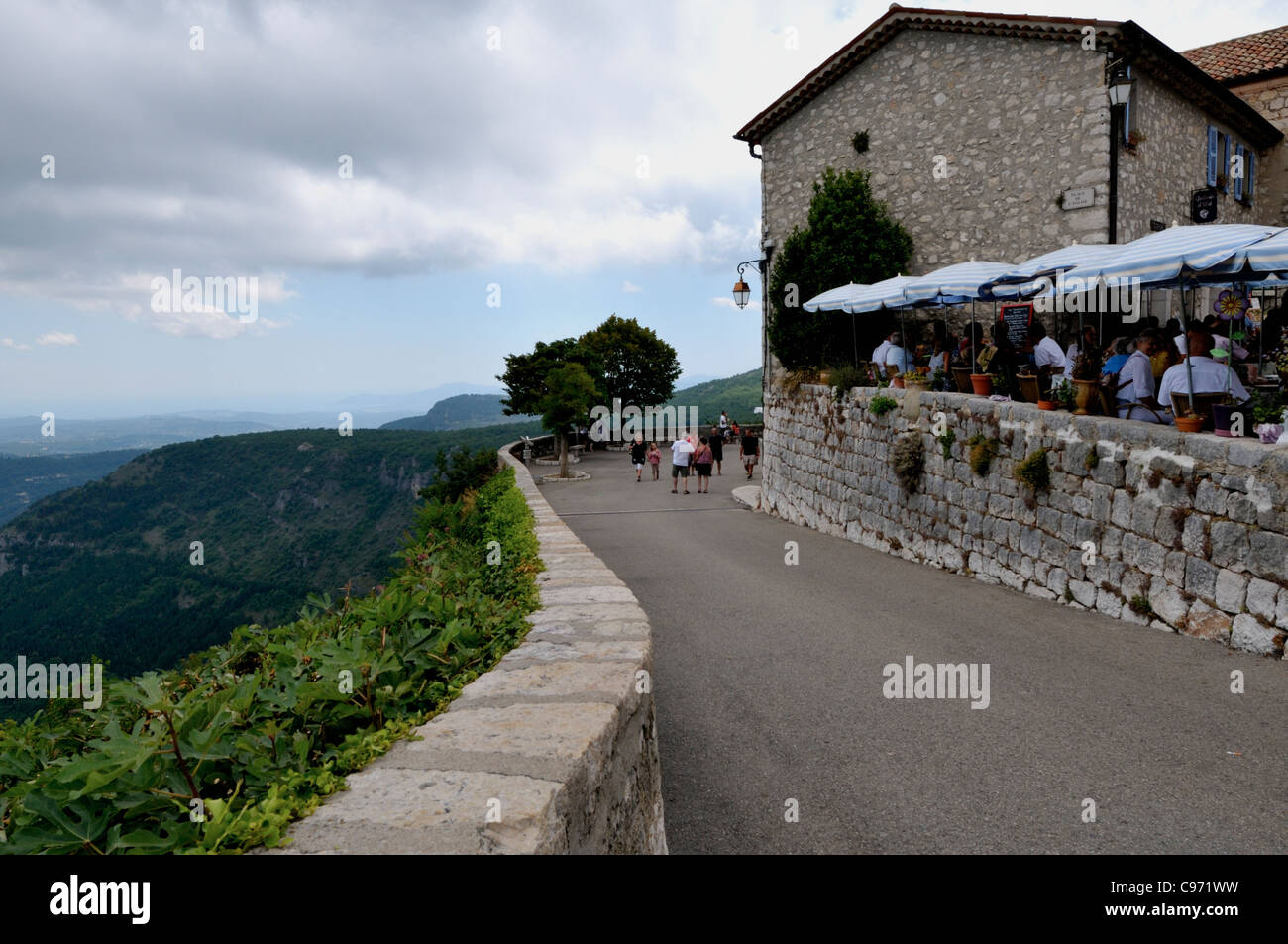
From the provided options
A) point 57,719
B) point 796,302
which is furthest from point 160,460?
point 57,719

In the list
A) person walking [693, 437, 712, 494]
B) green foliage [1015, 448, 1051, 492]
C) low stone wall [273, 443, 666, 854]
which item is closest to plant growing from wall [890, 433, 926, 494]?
green foliage [1015, 448, 1051, 492]

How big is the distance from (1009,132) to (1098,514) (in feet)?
35.0

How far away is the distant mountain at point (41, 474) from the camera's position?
164 meters

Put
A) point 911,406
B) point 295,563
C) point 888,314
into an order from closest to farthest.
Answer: point 911,406, point 888,314, point 295,563

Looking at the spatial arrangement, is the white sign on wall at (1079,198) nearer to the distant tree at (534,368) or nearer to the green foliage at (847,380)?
the green foliage at (847,380)

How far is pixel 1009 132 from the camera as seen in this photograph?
15633 mm

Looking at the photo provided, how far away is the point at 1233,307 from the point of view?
754 cm

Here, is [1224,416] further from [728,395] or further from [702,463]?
[728,395]

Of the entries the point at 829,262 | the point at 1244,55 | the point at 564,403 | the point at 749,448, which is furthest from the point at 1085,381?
the point at 564,403

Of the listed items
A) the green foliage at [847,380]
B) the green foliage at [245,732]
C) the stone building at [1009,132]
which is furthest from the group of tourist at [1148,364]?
the green foliage at [245,732]

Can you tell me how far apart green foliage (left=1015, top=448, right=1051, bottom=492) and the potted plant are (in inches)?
25.3
